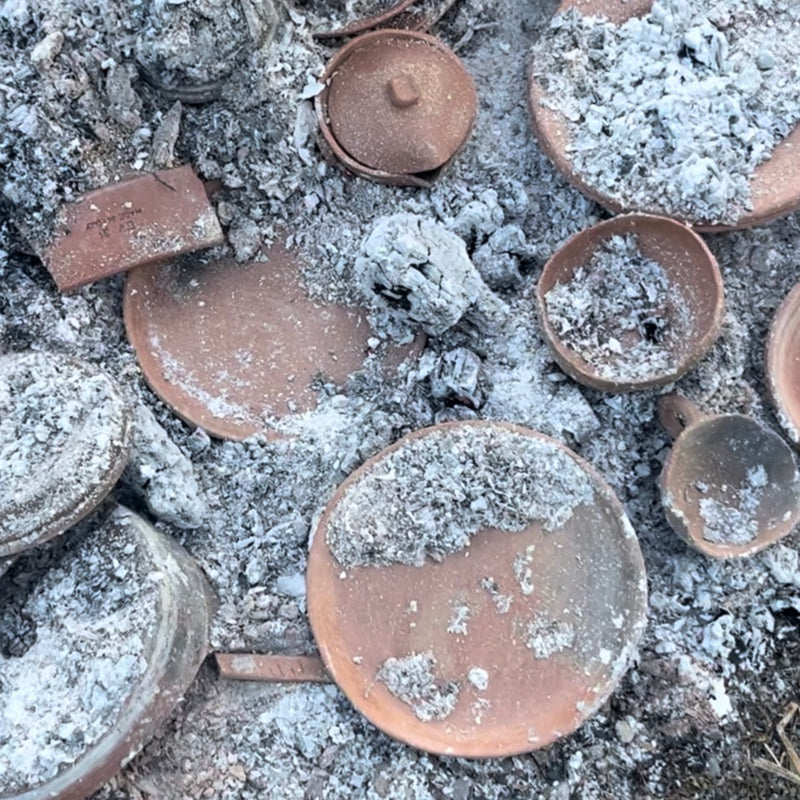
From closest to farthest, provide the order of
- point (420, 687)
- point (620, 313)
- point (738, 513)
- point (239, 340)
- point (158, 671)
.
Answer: point (158, 671), point (420, 687), point (738, 513), point (620, 313), point (239, 340)

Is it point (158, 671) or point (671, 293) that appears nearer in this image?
point (158, 671)

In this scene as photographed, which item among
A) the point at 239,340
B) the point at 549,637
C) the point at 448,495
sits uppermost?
the point at 239,340

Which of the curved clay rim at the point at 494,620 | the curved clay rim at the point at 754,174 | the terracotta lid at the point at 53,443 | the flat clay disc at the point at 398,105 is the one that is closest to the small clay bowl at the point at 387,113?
the flat clay disc at the point at 398,105

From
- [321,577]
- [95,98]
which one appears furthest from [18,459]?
[95,98]

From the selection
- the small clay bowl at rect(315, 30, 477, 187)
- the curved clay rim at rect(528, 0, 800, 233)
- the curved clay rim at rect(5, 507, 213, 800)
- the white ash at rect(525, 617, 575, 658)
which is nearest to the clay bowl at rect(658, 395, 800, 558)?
the white ash at rect(525, 617, 575, 658)

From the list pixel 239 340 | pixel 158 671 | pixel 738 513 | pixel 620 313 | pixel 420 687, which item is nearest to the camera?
→ pixel 158 671

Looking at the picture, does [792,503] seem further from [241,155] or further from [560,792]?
[241,155]

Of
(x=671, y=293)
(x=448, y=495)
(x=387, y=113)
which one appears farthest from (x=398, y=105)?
(x=448, y=495)

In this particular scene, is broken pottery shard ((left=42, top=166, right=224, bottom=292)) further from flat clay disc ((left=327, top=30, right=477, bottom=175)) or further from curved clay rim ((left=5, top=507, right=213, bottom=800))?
curved clay rim ((left=5, top=507, right=213, bottom=800))

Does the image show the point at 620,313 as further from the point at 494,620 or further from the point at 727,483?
the point at 494,620
